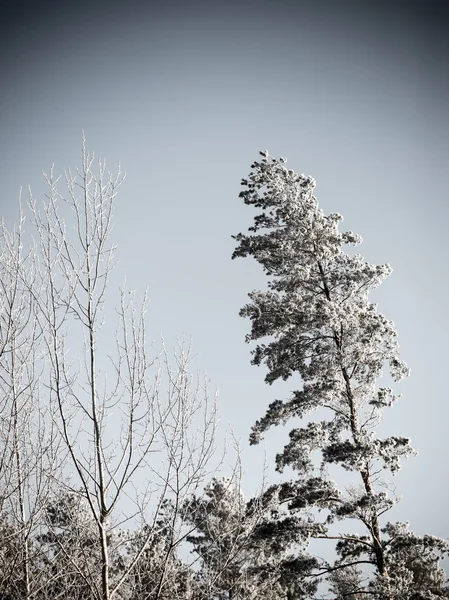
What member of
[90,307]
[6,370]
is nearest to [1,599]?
[6,370]

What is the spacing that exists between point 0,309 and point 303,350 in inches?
271

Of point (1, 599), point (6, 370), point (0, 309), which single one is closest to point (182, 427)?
point (6, 370)

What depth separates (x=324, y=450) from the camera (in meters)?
8.52

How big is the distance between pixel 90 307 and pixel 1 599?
4.48 meters

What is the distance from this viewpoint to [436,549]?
7816mm

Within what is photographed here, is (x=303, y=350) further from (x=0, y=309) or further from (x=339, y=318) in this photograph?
(x=0, y=309)

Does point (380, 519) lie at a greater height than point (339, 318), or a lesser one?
lesser

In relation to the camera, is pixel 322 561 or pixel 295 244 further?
pixel 295 244

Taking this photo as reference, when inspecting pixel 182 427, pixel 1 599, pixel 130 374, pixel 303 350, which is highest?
pixel 303 350

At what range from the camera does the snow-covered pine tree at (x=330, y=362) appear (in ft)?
26.0

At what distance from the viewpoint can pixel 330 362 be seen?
29.8 ft

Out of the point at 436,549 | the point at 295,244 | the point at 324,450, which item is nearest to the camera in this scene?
the point at 436,549

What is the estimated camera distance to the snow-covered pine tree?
7.92 meters

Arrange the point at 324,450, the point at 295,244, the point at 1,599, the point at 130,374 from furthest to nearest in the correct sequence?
the point at 295,244, the point at 324,450, the point at 1,599, the point at 130,374
